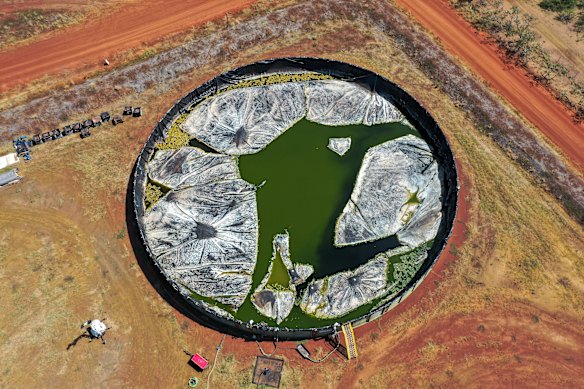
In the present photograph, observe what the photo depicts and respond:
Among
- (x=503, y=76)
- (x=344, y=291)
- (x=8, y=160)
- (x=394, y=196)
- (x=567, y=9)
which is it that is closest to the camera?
(x=344, y=291)

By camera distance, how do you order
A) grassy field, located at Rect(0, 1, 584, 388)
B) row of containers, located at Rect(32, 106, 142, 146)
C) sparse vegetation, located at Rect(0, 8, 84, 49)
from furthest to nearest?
sparse vegetation, located at Rect(0, 8, 84, 49) → row of containers, located at Rect(32, 106, 142, 146) → grassy field, located at Rect(0, 1, 584, 388)

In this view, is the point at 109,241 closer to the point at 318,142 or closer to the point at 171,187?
the point at 171,187

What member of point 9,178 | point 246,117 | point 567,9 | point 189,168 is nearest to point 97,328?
point 189,168

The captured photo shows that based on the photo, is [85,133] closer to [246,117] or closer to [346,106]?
[246,117]

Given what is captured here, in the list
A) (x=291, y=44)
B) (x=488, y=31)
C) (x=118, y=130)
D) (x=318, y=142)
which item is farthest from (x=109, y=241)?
(x=488, y=31)

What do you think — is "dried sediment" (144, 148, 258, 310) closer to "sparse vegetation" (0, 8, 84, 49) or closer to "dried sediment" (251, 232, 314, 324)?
"dried sediment" (251, 232, 314, 324)

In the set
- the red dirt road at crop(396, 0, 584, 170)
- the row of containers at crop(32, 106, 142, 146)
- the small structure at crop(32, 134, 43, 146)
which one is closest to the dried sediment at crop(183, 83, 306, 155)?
the row of containers at crop(32, 106, 142, 146)

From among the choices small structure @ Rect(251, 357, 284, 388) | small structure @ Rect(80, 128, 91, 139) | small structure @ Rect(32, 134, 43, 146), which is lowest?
small structure @ Rect(32, 134, 43, 146)
